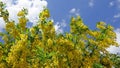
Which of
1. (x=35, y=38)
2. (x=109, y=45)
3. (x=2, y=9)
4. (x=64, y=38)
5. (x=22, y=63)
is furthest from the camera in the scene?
(x=2, y=9)

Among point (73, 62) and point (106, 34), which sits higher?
point (106, 34)

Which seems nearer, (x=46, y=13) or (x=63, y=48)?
A: (x=63, y=48)

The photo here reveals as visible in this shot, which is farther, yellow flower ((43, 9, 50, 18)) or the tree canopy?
yellow flower ((43, 9, 50, 18))

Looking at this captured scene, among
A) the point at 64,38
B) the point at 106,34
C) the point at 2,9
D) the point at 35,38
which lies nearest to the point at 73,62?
the point at 64,38

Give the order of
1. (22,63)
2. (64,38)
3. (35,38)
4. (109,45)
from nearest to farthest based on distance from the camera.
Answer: (64,38), (22,63), (109,45), (35,38)

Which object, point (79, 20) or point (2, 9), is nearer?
point (79, 20)

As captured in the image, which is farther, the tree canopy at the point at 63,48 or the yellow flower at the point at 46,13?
the yellow flower at the point at 46,13

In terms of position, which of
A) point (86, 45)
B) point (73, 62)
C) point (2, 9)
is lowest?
point (73, 62)

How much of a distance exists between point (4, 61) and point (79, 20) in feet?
12.0

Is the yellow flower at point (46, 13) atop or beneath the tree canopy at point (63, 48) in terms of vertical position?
atop

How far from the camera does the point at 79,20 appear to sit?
1457 cm

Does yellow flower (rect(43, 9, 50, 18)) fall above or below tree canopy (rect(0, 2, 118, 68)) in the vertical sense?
above

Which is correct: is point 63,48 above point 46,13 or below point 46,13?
below

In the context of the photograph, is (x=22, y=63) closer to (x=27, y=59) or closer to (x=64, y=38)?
(x=27, y=59)
